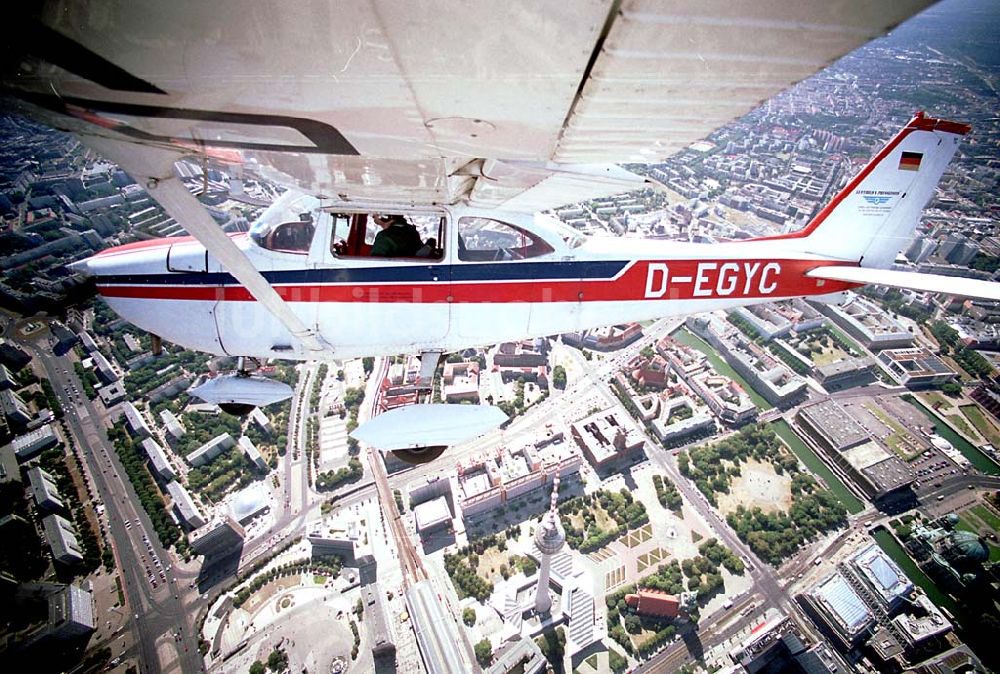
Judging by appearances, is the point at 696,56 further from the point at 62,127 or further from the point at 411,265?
the point at 411,265

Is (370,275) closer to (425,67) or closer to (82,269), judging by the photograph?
(425,67)

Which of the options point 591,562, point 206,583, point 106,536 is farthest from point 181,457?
point 591,562

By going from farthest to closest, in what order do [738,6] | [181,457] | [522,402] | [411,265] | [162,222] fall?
[162,222], [522,402], [181,457], [411,265], [738,6]

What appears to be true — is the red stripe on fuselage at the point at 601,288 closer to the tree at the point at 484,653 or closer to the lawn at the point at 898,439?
the tree at the point at 484,653

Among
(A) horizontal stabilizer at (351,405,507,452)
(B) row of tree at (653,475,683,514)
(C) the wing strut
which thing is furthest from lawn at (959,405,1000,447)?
(C) the wing strut

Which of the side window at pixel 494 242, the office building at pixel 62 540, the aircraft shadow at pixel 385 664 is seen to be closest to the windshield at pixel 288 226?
the side window at pixel 494 242

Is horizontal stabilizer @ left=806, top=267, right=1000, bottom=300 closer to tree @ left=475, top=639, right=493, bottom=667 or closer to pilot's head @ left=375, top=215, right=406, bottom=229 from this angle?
pilot's head @ left=375, top=215, right=406, bottom=229
